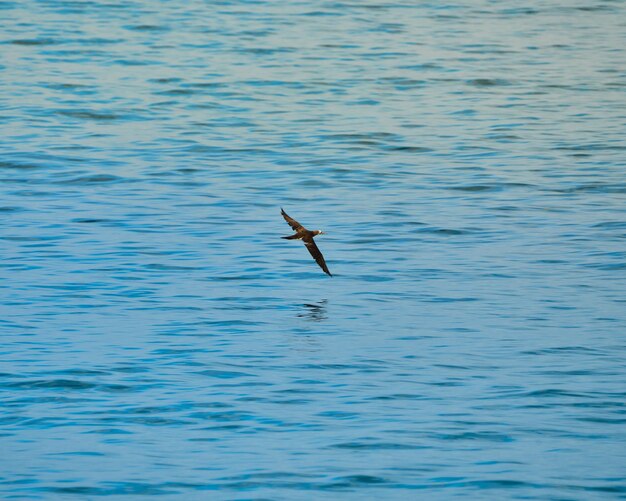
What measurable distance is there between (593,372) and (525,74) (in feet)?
54.9

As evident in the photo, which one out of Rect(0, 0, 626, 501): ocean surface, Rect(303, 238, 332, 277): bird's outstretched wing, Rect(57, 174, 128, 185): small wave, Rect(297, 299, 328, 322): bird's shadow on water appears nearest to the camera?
Rect(0, 0, 626, 501): ocean surface

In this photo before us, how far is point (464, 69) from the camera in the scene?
28469 mm

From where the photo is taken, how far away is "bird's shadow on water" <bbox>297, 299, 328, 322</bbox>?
1376 centimetres

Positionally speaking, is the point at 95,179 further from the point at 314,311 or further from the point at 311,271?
the point at 314,311

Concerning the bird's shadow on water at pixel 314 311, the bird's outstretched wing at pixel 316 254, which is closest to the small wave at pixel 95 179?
the bird's shadow on water at pixel 314 311

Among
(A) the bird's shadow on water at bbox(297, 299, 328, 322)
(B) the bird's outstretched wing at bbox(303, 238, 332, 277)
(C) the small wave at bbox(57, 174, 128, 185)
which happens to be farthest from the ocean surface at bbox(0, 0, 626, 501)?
(B) the bird's outstretched wing at bbox(303, 238, 332, 277)

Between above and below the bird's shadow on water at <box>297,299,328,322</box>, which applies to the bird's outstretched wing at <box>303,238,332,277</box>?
above

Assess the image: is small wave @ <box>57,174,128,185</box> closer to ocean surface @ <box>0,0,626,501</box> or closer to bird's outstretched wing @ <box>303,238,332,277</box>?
ocean surface @ <box>0,0,626,501</box>

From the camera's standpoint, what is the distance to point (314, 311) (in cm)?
1398

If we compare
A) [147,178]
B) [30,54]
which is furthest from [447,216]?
[30,54]

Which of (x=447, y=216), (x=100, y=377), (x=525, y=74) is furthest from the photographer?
(x=525, y=74)

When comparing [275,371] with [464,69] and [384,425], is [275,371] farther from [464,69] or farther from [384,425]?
[464,69]

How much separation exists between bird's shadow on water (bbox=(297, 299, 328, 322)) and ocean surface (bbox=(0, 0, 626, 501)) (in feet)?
0.11

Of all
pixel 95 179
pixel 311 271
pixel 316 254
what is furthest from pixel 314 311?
pixel 95 179
